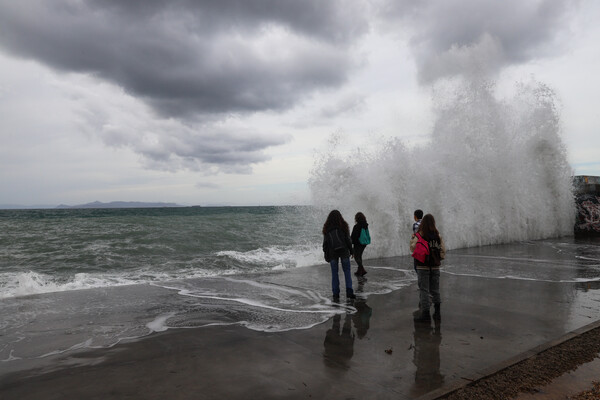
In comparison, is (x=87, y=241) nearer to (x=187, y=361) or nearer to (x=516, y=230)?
(x=187, y=361)

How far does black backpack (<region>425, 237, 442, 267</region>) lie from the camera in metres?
5.52

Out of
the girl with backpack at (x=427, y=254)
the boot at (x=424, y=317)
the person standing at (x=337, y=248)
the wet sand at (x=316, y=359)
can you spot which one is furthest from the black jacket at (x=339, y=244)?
the boot at (x=424, y=317)

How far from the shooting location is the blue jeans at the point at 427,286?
5410 millimetres

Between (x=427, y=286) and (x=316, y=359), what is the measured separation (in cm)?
231

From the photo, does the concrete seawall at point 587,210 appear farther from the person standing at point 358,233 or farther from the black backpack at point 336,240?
the black backpack at point 336,240

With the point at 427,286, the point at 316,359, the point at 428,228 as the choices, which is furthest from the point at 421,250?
the point at 316,359

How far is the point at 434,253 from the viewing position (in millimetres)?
5523

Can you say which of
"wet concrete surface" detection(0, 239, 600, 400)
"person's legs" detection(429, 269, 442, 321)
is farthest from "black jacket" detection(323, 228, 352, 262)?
"person's legs" detection(429, 269, 442, 321)

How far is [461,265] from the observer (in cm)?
1038

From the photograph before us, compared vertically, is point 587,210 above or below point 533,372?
above

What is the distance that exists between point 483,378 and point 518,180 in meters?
18.2

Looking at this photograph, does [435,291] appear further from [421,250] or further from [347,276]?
[347,276]

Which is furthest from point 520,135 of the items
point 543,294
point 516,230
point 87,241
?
point 87,241

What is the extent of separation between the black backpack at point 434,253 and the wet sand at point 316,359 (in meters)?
0.82
